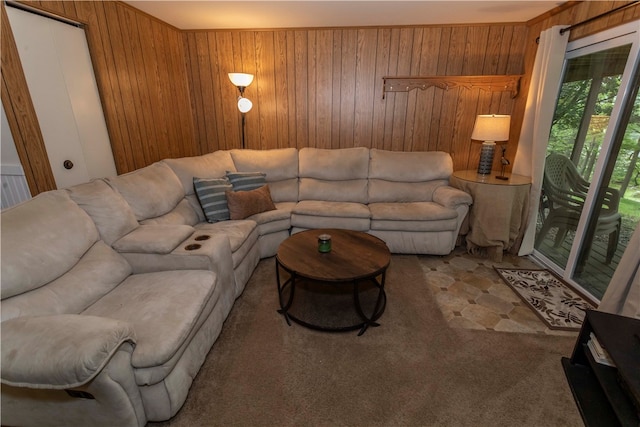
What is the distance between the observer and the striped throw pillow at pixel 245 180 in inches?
122

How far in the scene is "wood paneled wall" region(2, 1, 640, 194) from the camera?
3.18 m

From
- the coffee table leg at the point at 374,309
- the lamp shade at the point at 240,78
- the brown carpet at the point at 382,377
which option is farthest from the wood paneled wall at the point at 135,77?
the coffee table leg at the point at 374,309

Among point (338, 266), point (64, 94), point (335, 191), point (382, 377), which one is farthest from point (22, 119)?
point (382, 377)

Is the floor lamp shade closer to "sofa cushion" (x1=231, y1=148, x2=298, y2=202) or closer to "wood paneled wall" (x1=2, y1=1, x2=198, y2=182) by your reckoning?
"sofa cushion" (x1=231, y1=148, x2=298, y2=202)

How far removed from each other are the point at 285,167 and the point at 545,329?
2744 mm

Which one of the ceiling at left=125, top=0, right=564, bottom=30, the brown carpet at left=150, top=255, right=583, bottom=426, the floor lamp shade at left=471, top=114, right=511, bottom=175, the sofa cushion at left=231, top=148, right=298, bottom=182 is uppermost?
the ceiling at left=125, top=0, right=564, bottom=30

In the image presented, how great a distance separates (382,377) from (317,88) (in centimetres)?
315

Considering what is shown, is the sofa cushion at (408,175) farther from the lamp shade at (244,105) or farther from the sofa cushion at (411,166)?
the lamp shade at (244,105)

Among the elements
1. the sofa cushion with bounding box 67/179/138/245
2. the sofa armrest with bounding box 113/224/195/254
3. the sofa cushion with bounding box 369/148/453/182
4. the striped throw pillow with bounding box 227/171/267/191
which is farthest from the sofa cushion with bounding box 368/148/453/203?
the sofa cushion with bounding box 67/179/138/245

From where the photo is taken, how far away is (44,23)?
80.9 inches

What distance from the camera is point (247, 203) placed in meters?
2.88

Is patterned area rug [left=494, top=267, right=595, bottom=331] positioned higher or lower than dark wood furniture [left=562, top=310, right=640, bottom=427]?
lower

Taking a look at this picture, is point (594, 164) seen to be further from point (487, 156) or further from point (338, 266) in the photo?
point (338, 266)

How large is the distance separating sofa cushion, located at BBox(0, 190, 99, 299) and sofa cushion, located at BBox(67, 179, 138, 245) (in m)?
0.06
